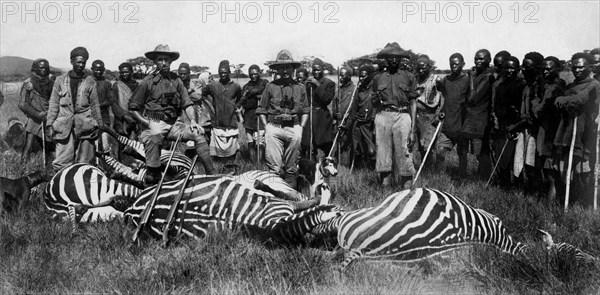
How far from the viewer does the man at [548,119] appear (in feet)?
28.2

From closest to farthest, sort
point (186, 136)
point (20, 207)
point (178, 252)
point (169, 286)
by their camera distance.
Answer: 1. point (169, 286)
2. point (178, 252)
3. point (20, 207)
4. point (186, 136)

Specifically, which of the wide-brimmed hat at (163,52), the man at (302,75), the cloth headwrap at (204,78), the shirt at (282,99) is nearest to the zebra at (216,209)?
the wide-brimmed hat at (163,52)

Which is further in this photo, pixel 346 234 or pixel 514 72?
pixel 514 72

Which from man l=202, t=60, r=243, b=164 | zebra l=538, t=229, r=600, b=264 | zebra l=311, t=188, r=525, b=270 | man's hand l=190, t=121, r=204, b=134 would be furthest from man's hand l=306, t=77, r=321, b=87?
zebra l=538, t=229, r=600, b=264

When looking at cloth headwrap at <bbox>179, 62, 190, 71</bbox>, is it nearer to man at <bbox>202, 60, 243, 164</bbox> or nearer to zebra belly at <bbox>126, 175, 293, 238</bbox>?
man at <bbox>202, 60, 243, 164</bbox>

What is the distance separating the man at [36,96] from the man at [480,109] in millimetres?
8151

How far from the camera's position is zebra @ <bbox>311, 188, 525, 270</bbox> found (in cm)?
507

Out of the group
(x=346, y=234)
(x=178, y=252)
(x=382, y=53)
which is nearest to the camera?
(x=346, y=234)

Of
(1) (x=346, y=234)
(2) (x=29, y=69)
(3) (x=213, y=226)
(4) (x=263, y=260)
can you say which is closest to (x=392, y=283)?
(1) (x=346, y=234)

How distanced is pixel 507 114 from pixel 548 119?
1291 mm

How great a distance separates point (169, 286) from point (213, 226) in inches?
49.7

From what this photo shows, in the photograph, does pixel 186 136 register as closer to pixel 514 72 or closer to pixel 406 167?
pixel 406 167

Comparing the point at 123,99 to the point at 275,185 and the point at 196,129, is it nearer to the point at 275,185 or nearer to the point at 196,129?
the point at 196,129

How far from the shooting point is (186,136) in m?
8.34
